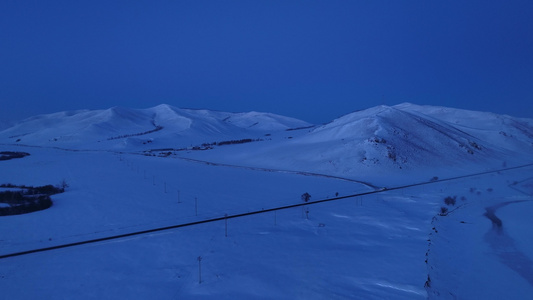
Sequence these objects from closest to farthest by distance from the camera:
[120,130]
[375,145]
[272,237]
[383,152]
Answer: [272,237]
[383,152]
[375,145]
[120,130]

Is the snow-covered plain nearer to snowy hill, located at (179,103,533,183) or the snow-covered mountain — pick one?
snowy hill, located at (179,103,533,183)

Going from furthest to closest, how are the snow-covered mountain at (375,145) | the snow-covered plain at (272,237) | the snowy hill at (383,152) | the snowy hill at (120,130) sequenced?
the snowy hill at (120,130) → the snow-covered mountain at (375,145) → the snowy hill at (383,152) → the snow-covered plain at (272,237)

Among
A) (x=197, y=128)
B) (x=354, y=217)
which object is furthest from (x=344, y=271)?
(x=197, y=128)

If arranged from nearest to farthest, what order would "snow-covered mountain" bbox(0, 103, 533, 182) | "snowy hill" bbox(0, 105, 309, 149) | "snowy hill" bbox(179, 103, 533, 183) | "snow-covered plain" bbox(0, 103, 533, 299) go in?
"snow-covered plain" bbox(0, 103, 533, 299) → "snowy hill" bbox(179, 103, 533, 183) → "snow-covered mountain" bbox(0, 103, 533, 182) → "snowy hill" bbox(0, 105, 309, 149)

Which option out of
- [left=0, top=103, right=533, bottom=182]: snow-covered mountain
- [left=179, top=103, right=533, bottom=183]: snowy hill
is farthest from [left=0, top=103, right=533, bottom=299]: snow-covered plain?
[left=0, top=103, right=533, bottom=182]: snow-covered mountain

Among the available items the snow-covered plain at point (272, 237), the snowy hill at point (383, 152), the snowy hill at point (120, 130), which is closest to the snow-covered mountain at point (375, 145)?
the snowy hill at point (383, 152)

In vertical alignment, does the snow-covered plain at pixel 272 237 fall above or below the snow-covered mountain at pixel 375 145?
below

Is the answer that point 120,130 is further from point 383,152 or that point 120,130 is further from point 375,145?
point 383,152

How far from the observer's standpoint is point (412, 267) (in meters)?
9.45

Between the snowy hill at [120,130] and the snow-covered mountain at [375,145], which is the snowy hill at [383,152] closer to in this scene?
the snow-covered mountain at [375,145]

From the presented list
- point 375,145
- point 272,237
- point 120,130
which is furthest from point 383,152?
point 120,130

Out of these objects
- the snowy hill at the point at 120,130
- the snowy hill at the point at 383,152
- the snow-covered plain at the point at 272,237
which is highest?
the snowy hill at the point at 120,130

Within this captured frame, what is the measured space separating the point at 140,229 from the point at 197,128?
75.8m

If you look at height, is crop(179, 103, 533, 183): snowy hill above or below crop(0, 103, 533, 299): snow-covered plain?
above
